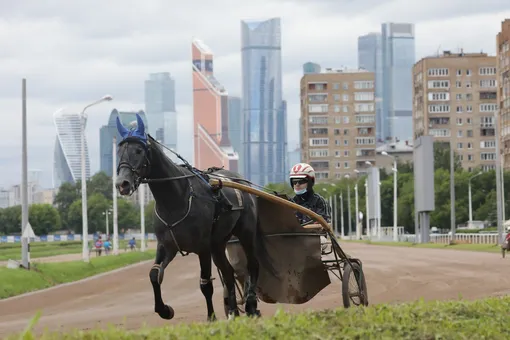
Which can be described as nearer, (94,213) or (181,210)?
(181,210)

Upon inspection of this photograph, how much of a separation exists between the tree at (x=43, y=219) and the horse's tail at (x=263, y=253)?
147 m

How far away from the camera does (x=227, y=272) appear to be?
1282 centimetres

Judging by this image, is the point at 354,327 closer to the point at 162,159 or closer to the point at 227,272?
the point at 162,159

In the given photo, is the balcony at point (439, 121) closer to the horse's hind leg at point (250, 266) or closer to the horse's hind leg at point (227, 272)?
the horse's hind leg at point (250, 266)

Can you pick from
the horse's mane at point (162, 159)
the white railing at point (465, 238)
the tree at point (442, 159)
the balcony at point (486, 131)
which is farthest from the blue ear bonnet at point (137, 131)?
the balcony at point (486, 131)

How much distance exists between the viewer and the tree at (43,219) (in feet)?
521

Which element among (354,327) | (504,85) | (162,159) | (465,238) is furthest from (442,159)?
(354,327)

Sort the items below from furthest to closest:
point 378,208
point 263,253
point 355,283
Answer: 1. point 378,208
2. point 355,283
3. point 263,253

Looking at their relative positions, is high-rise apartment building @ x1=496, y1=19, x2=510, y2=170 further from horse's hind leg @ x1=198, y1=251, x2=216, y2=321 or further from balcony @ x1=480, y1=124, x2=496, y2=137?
horse's hind leg @ x1=198, y1=251, x2=216, y2=321

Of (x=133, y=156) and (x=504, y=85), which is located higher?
(x=504, y=85)

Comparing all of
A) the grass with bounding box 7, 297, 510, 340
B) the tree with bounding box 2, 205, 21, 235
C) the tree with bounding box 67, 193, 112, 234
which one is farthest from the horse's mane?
the tree with bounding box 2, 205, 21, 235

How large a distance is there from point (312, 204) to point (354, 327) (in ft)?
18.0

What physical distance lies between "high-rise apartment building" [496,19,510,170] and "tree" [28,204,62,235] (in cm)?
6681

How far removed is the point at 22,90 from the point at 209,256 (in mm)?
27454
